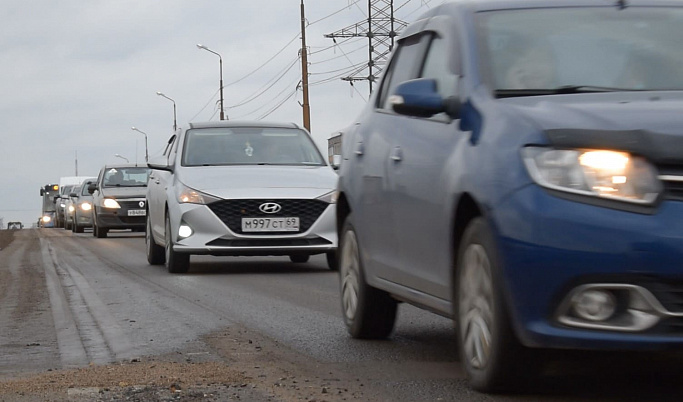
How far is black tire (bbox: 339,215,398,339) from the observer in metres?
7.64

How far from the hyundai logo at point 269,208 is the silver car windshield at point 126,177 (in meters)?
17.2

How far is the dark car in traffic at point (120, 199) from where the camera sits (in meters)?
30.7

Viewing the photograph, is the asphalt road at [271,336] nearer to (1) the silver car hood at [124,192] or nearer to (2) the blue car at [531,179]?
(2) the blue car at [531,179]

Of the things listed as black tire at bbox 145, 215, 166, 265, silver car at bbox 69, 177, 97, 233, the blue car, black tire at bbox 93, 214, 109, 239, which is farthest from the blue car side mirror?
silver car at bbox 69, 177, 97, 233

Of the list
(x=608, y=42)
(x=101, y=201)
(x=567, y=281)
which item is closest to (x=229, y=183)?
(x=608, y=42)

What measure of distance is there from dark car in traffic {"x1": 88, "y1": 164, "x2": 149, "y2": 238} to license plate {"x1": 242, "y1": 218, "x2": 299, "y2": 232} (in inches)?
646

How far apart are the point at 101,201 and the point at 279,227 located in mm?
17263

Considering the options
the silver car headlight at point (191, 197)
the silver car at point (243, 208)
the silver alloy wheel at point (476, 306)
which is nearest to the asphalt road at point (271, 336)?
the silver alloy wheel at point (476, 306)

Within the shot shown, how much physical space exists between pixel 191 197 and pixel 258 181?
2.42 ft

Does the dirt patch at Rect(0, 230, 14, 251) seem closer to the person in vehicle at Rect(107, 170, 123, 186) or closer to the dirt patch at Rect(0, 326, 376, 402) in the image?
the person in vehicle at Rect(107, 170, 123, 186)

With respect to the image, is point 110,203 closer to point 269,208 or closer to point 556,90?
point 269,208

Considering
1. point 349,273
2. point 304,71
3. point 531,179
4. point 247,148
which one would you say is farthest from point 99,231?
point 531,179

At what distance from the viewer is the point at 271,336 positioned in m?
8.04

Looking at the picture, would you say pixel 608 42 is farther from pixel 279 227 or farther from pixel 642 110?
pixel 279 227
